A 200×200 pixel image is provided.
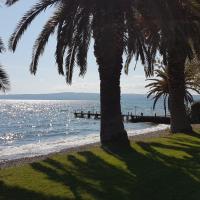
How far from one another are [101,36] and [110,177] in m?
8.01

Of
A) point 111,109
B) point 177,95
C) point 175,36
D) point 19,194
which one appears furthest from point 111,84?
point 19,194

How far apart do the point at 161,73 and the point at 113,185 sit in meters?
37.9

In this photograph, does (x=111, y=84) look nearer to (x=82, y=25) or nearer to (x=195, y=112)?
(x=82, y=25)

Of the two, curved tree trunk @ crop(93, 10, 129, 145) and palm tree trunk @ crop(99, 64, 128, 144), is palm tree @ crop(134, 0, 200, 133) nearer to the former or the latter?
curved tree trunk @ crop(93, 10, 129, 145)

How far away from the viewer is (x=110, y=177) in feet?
40.2

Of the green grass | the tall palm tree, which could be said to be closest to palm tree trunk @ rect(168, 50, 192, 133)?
the tall palm tree

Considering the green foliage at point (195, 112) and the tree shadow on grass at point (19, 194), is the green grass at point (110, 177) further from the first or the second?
the green foliage at point (195, 112)

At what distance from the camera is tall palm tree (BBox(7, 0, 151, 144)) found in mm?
18734

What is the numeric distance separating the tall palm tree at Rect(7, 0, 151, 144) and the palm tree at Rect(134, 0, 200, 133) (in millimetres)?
759

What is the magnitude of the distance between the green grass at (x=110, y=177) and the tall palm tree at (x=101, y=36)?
3006 millimetres

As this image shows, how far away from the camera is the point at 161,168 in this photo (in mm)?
13633

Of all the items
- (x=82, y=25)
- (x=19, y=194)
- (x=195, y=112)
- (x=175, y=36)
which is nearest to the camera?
(x=19, y=194)

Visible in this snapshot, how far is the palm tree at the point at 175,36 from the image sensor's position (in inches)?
704

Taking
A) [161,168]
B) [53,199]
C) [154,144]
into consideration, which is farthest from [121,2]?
[53,199]
